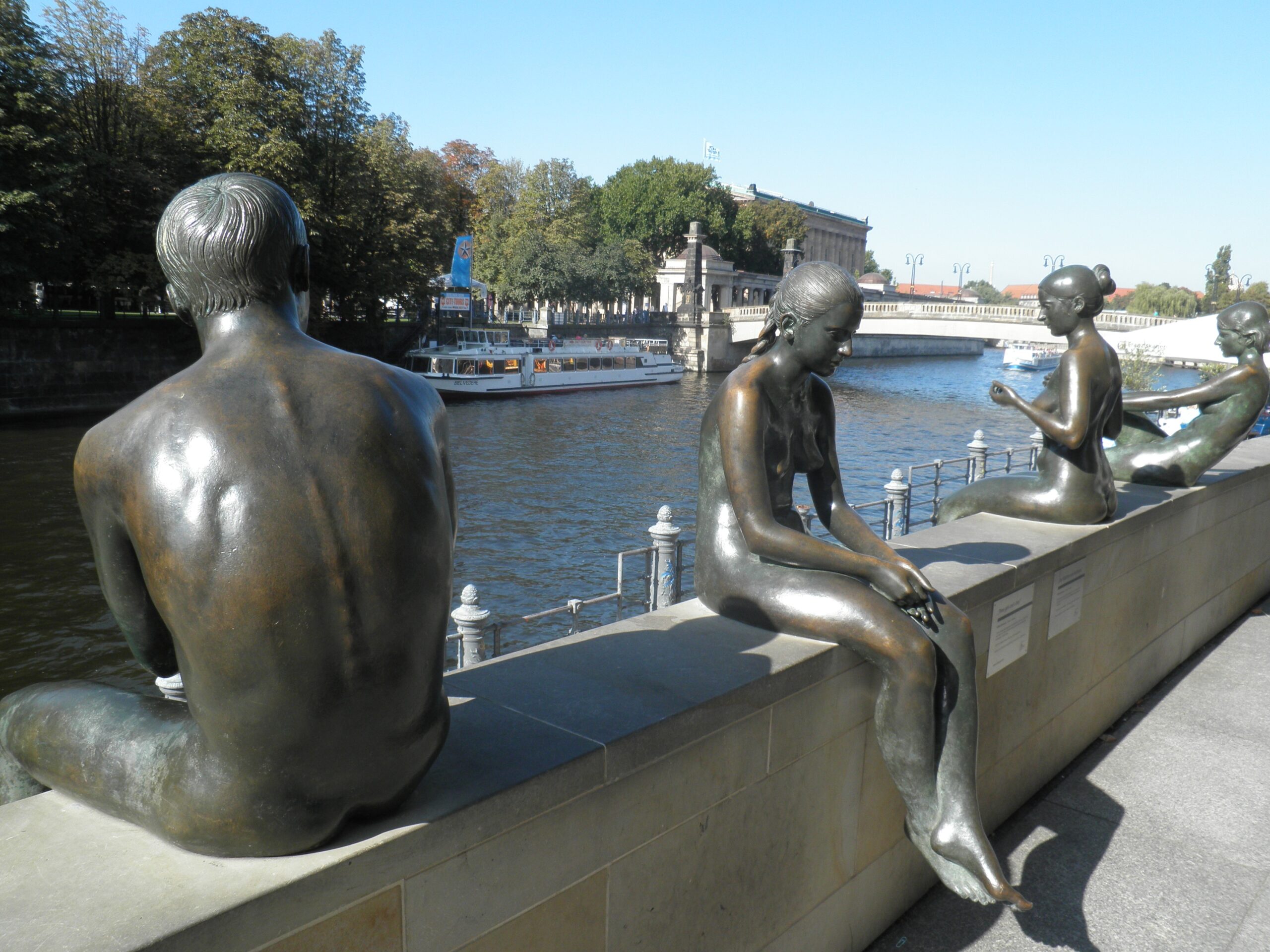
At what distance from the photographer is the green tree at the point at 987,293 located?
16425 cm

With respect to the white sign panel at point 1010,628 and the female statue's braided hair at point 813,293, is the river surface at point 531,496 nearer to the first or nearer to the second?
the female statue's braided hair at point 813,293

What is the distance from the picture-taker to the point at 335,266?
1352 inches

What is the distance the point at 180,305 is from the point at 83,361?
104 feet

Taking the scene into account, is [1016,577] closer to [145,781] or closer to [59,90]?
[145,781]

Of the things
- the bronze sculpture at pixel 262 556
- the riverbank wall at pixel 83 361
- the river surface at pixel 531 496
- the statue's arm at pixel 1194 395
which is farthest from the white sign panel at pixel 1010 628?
the riverbank wall at pixel 83 361

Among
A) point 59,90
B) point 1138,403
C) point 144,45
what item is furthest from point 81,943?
point 144,45

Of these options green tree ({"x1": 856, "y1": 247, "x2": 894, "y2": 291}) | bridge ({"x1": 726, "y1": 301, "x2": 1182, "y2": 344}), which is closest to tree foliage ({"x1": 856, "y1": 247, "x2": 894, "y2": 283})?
green tree ({"x1": 856, "y1": 247, "x2": 894, "y2": 291})

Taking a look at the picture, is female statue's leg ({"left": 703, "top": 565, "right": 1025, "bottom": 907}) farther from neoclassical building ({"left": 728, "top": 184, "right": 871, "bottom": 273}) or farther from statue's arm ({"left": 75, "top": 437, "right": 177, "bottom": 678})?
neoclassical building ({"left": 728, "top": 184, "right": 871, "bottom": 273})

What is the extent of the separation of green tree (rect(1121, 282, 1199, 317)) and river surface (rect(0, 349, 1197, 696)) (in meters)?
77.3

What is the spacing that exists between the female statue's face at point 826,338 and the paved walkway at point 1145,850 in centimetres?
196

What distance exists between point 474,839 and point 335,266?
3471 cm

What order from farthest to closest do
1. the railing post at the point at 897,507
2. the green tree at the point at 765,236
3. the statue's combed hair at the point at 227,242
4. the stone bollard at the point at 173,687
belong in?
the green tree at the point at 765,236
the railing post at the point at 897,507
the stone bollard at the point at 173,687
the statue's combed hair at the point at 227,242

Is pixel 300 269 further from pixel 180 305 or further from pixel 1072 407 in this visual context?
pixel 1072 407

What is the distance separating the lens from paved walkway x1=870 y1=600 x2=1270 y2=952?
11.1 feet
